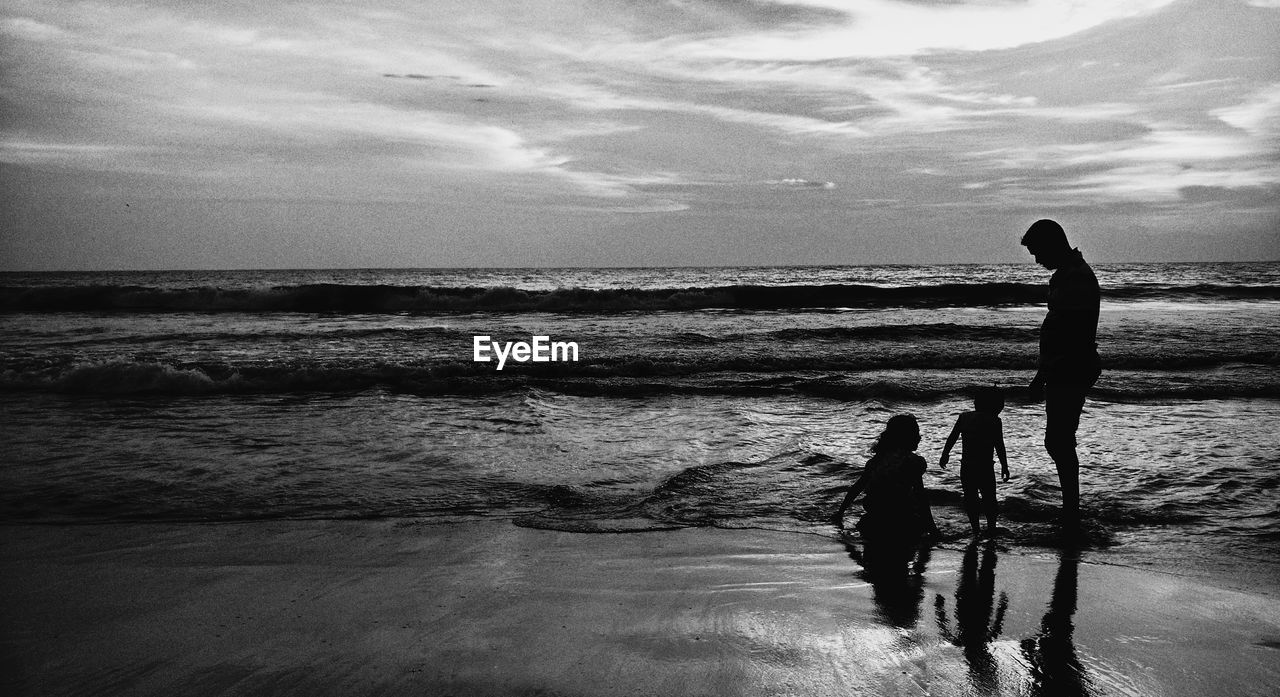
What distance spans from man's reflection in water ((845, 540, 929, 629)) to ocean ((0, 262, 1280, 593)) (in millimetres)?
484

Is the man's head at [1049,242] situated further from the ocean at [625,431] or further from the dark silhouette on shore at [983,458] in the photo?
the ocean at [625,431]

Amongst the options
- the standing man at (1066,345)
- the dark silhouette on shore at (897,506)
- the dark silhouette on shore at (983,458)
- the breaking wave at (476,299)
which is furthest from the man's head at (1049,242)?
the breaking wave at (476,299)

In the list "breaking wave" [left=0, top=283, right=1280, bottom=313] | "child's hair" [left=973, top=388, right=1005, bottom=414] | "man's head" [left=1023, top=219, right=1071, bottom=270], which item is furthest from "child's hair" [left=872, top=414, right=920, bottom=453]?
"breaking wave" [left=0, top=283, right=1280, bottom=313]

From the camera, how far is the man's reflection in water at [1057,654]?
2.77 metres

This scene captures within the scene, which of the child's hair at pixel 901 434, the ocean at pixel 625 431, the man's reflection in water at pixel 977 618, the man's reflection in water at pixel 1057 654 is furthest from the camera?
the ocean at pixel 625 431

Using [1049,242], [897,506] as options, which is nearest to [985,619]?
[897,506]

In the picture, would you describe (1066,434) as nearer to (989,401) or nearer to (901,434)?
(989,401)

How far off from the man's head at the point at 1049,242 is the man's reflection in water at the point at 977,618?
1904mm

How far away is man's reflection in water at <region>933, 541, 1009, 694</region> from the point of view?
2.89 m

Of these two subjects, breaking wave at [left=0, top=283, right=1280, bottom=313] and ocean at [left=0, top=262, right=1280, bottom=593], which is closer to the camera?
ocean at [left=0, top=262, right=1280, bottom=593]

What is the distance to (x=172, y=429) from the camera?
829cm

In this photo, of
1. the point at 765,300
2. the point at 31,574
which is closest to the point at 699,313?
the point at 765,300

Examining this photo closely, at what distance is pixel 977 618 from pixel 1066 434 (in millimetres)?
1934

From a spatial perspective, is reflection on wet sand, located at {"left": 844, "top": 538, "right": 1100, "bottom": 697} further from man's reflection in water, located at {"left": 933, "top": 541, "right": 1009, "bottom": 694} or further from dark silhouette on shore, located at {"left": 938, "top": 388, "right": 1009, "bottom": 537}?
dark silhouette on shore, located at {"left": 938, "top": 388, "right": 1009, "bottom": 537}
